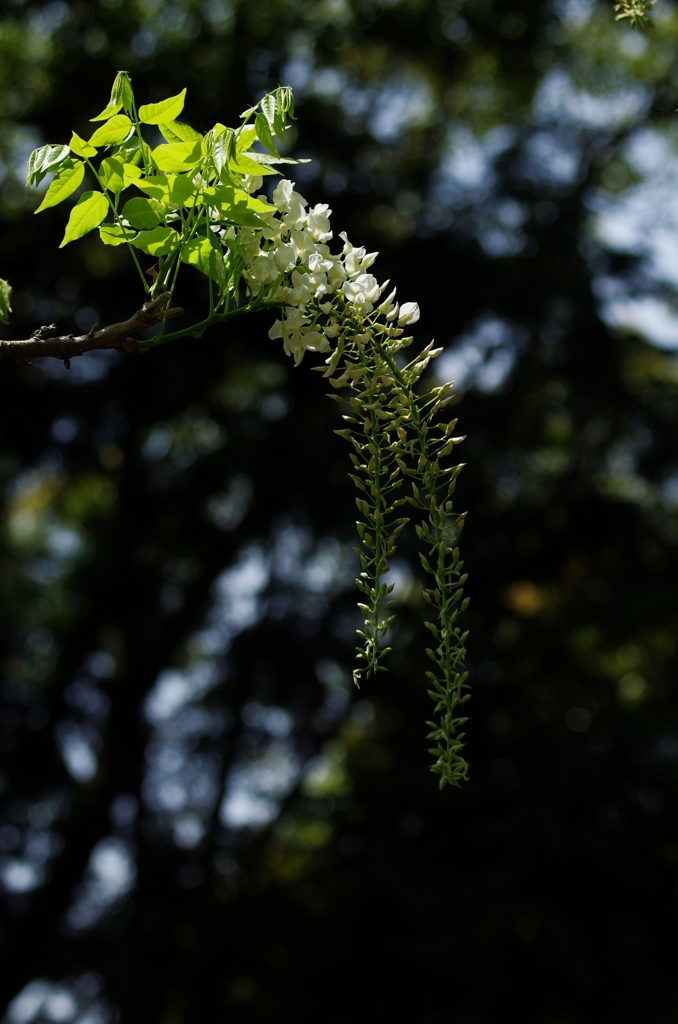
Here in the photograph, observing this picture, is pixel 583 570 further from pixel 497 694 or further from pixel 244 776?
pixel 244 776

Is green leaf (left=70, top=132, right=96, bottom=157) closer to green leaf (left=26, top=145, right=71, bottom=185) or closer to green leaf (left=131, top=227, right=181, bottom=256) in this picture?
green leaf (left=26, top=145, right=71, bottom=185)

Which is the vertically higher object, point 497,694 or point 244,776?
point 497,694

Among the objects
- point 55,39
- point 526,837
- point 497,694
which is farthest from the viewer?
point 55,39

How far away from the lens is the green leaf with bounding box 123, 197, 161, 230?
40.4 inches

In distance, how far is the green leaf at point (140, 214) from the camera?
1025 mm

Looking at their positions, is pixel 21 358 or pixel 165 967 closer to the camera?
pixel 21 358

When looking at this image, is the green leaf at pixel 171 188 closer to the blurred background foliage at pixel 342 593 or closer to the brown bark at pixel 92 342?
the brown bark at pixel 92 342

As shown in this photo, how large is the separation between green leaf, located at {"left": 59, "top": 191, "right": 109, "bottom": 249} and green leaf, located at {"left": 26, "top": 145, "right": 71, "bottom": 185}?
56 mm

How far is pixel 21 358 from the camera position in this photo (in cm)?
101

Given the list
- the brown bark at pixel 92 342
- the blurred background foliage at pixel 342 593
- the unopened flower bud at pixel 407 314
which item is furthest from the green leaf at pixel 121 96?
the blurred background foliage at pixel 342 593

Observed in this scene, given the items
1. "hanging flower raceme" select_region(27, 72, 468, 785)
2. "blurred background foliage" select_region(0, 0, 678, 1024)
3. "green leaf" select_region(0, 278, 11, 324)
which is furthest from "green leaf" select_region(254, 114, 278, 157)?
"blurred background foliage" select_region(0, 0, 678, 1024)

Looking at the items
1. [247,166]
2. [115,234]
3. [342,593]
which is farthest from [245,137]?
[342,593]

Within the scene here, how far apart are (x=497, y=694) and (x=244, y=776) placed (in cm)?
210

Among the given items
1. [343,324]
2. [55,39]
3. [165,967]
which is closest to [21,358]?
[343,324]
